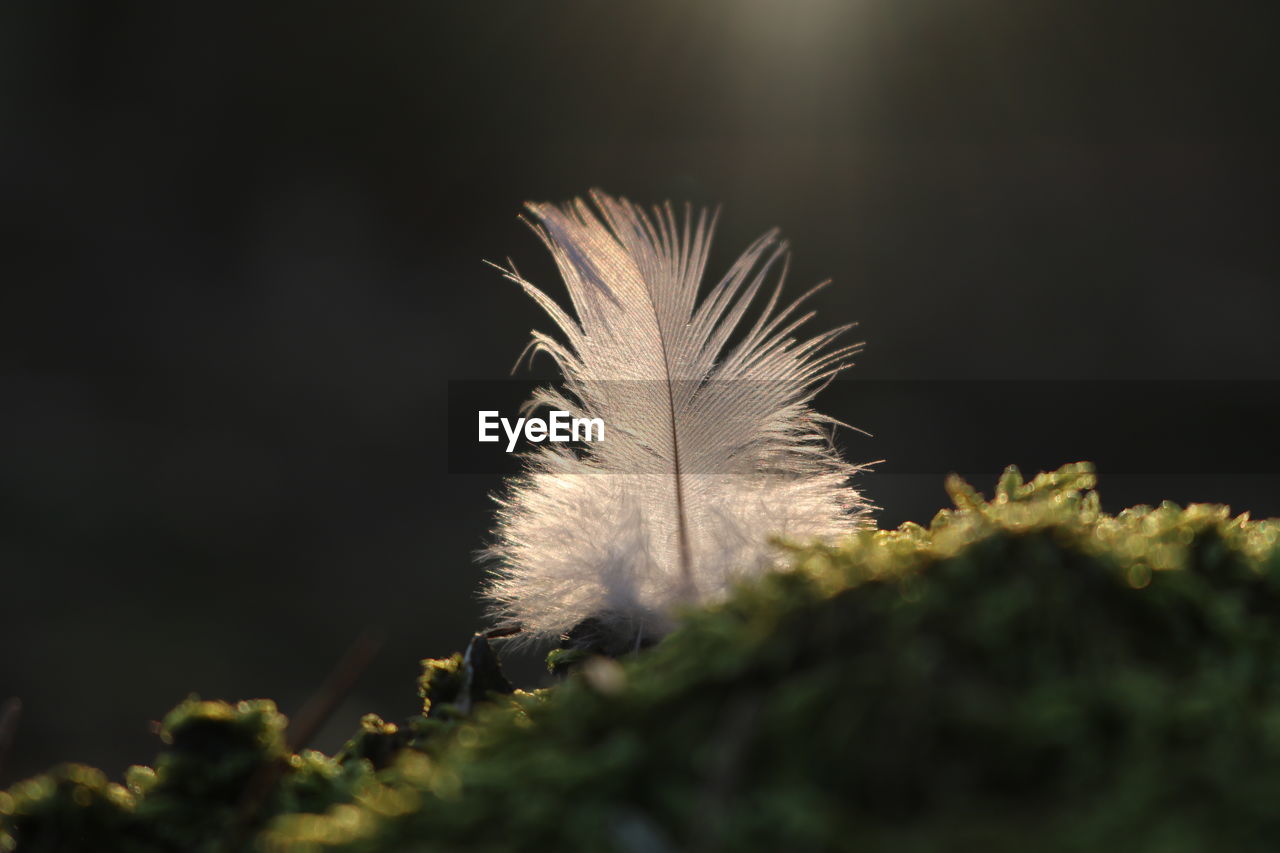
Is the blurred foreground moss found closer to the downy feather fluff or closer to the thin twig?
the thin twig

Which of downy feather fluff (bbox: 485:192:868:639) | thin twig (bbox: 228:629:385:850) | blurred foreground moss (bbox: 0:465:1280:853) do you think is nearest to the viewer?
blurred foreground moss (bbox: 0:465:1280:853)

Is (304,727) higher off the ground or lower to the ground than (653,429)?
lower

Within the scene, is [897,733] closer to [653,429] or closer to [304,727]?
[304,727]

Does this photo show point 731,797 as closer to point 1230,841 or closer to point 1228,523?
point 1230,841

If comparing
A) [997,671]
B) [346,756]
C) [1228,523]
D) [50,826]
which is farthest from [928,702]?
[50,826]

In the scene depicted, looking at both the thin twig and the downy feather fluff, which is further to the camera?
the downy feather fluff

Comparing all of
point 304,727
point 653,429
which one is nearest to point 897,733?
point 304,727

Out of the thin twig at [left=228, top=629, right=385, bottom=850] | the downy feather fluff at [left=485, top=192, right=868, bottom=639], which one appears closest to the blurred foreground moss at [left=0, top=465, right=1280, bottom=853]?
the thin twig at [left=228, top=629, right=385, bottom=850]

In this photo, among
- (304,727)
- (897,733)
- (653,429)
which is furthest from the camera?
Result: (653,429)
